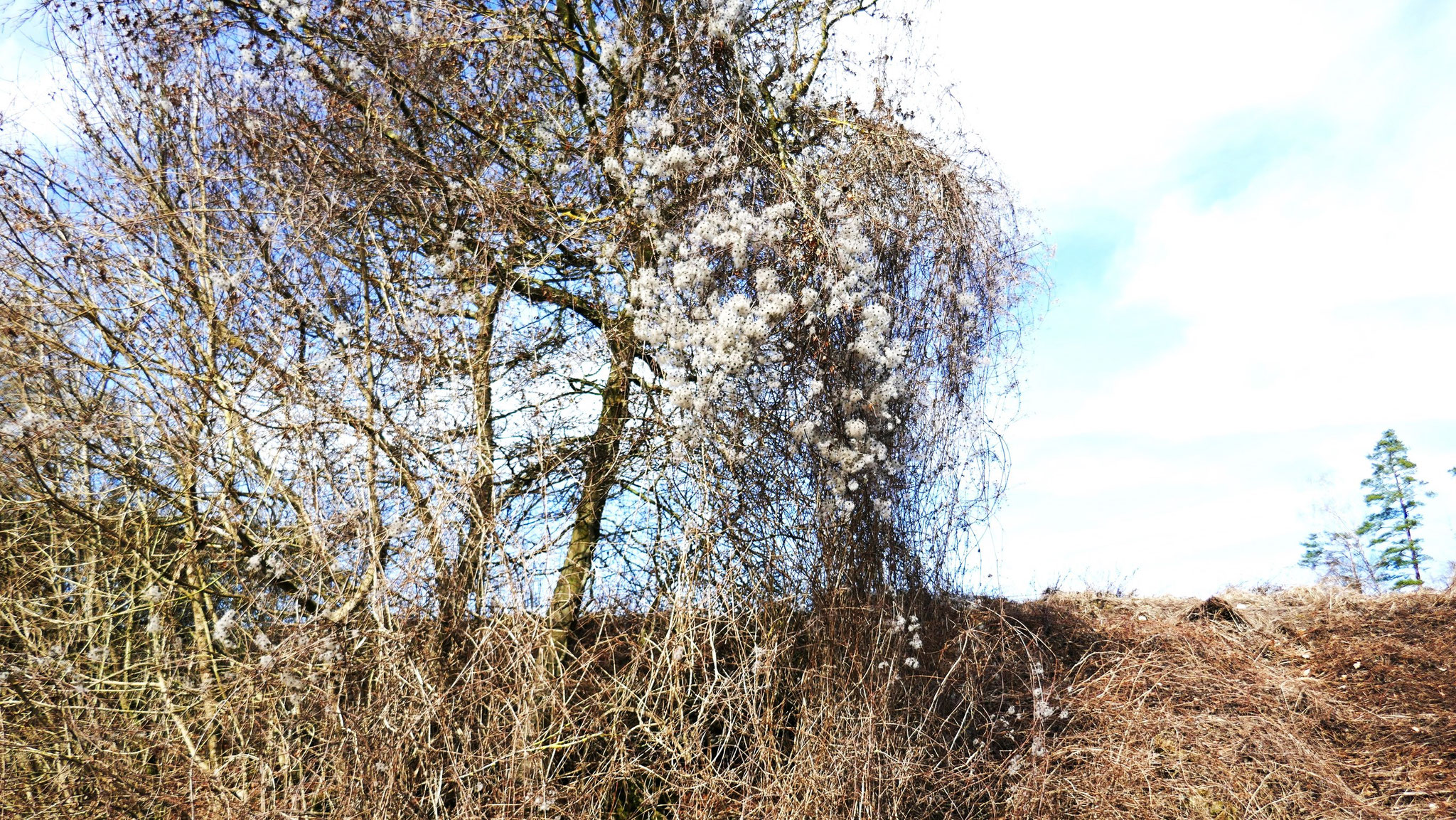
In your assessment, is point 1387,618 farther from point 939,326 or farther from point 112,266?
point 112,266

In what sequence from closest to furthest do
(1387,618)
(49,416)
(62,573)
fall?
1. (49,416)
2. (62,573)
3. (1387,618)

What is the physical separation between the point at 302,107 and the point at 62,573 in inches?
116

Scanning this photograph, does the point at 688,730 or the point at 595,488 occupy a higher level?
the point at 595,488

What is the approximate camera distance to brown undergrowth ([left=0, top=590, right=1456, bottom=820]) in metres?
3.36

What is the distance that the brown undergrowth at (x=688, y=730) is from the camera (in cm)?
336

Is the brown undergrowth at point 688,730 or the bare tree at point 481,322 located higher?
the bare tree at point 481,322

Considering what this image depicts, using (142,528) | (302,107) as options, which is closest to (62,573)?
(142,528)

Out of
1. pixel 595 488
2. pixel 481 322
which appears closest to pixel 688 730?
pixel 595 488

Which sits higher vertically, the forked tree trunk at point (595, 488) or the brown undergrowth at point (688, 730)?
the forked tree trunk at point (595, 488)

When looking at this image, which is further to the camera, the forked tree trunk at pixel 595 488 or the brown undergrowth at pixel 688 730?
the forked tree trunk at pixel 595 488

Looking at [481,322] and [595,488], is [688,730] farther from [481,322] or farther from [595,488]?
[481,322]

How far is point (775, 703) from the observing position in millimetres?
3686

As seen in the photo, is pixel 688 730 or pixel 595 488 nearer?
pixel 688 730

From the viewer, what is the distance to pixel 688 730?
351cm
